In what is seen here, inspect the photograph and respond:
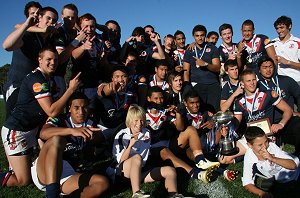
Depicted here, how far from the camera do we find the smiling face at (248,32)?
6.72 meters

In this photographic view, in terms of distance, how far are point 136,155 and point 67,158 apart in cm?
109

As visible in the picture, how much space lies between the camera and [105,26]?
6.77 metres

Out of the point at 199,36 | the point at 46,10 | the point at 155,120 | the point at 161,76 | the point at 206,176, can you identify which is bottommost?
the point at 206,176

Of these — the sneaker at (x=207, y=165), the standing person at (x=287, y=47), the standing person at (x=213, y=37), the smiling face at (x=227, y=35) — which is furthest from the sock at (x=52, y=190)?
the standing person at (x=213, y=37)

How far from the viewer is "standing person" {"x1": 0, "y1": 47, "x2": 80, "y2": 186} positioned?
395 centimetres

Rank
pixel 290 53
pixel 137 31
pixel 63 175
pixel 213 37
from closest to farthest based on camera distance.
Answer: pixel 63 175 → pixel 290 53 → pixel 137 31 → pixel 213 37

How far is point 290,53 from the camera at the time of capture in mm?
6594

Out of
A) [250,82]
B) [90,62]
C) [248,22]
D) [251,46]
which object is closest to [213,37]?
[248,22]

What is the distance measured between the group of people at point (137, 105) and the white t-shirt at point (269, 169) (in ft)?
0.05

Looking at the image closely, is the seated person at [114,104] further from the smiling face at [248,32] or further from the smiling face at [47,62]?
the smiling face at [248,32]

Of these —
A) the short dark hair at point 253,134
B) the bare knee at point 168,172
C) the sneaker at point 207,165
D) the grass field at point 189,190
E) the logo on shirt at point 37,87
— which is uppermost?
the logo on shirt at point 37,87

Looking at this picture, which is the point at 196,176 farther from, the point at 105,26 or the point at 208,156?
the point at 105,26

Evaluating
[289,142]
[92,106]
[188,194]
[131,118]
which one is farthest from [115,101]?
[289,142]

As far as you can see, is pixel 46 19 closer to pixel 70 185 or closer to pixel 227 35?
pixel 70 185
